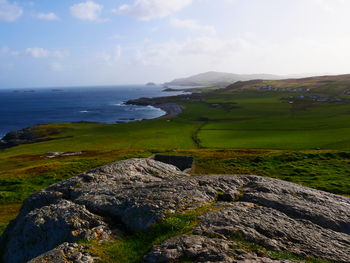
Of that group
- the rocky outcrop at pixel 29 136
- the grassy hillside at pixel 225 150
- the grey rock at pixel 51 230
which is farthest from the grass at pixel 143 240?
the rocky outcrop at pixel 29 136

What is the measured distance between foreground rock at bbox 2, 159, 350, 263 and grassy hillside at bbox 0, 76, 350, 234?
1173 cm

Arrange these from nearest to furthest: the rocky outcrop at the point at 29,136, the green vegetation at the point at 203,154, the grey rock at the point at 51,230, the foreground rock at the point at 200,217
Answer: the foreground rock at the point at 200,217, the grey rock at the point at 51,230, the green vegetation at the point at 203,154, the rocky outcrop at the point at 29,136

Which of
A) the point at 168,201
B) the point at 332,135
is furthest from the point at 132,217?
the point at 332,135

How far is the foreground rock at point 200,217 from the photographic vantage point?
11453mm

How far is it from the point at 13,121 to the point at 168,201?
627 ft

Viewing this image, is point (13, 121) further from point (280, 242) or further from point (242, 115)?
point (280, 242)

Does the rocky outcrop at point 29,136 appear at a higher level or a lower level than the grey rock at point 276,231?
lower

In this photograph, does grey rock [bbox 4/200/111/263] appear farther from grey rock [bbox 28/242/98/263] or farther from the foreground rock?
grey rock [bbox 28/242/98/263]

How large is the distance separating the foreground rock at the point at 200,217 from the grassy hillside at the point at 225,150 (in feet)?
38.5

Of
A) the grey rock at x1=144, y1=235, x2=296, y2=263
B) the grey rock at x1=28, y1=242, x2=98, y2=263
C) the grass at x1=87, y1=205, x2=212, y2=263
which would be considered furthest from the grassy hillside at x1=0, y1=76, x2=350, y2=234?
the grey rock at x1=144, y1=235, x2=296, y2=263

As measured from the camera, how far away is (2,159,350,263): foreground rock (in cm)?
1145

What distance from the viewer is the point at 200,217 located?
13172 millimetres

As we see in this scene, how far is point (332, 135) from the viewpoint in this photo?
77.8 meters

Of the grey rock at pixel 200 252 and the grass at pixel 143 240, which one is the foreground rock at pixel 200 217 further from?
the grass at pixel 143 240
